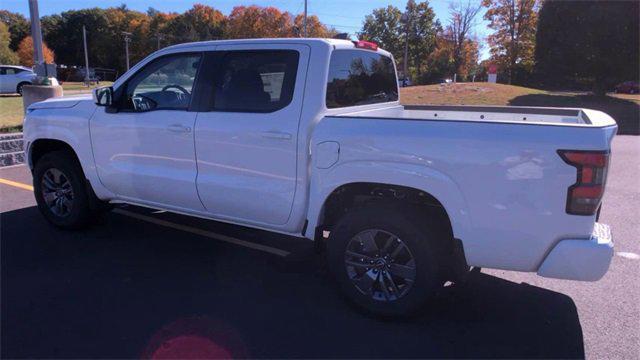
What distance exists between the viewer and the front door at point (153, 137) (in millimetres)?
4414

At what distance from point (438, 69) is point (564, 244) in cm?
5856

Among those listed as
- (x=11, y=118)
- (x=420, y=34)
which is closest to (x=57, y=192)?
(x=11, y=118)

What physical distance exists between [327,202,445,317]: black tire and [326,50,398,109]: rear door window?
99cm

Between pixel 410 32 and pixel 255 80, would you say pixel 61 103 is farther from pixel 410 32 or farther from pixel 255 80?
pixel 410 32

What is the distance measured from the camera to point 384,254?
358cm

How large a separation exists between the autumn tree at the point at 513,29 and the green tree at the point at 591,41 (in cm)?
2275

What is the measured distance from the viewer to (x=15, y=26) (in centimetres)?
8275

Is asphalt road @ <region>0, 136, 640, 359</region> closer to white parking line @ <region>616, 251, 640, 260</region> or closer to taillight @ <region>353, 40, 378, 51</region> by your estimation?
white parking line @ <region>616, 251, 640, 260</region>

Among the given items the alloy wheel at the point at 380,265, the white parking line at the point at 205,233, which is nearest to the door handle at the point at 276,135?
the alloy wheel at the point at 380,265

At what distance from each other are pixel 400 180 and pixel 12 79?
2685cm

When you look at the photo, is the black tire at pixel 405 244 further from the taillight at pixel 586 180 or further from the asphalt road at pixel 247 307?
the taillight at pixel 586 180

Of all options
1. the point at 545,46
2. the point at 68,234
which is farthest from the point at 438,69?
the point at 68,234

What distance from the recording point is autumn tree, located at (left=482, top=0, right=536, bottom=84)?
149 feet

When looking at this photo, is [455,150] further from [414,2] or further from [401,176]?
[414,2]
